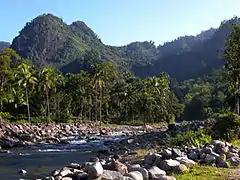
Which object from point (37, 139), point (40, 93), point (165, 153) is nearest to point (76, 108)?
point (40, 93)

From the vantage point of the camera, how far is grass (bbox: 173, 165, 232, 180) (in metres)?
9.83

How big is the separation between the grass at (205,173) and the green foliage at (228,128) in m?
7.69

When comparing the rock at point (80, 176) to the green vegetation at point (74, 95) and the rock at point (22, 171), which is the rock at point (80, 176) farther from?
the green vegetation at point (74, 95)

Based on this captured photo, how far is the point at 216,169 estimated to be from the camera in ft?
35.8

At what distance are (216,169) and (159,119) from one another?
7038 centimetres

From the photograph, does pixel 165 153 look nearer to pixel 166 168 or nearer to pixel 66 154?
pixel 166 168

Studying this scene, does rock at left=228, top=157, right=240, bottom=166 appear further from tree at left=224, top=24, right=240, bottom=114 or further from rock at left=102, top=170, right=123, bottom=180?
tree at left=224, top=24, right=240, bottom=114

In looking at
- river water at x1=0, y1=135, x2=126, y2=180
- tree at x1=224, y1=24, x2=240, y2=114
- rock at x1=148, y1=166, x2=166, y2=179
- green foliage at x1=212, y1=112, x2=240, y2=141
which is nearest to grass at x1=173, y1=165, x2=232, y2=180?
rock at x1=148, y1=166, x2=166, y2=179

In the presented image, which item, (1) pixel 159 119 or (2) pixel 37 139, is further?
(1) pixel 159 119

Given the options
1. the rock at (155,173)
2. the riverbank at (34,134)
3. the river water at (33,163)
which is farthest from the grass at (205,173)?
the riverbank at (34,134)

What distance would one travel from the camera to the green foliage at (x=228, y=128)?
1844cm

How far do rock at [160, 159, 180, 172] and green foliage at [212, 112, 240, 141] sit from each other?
8.02 meters

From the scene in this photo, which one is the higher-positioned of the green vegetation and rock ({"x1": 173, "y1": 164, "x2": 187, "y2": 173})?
the green vegetation

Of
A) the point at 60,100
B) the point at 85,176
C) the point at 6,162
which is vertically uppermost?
the point at 60,100
